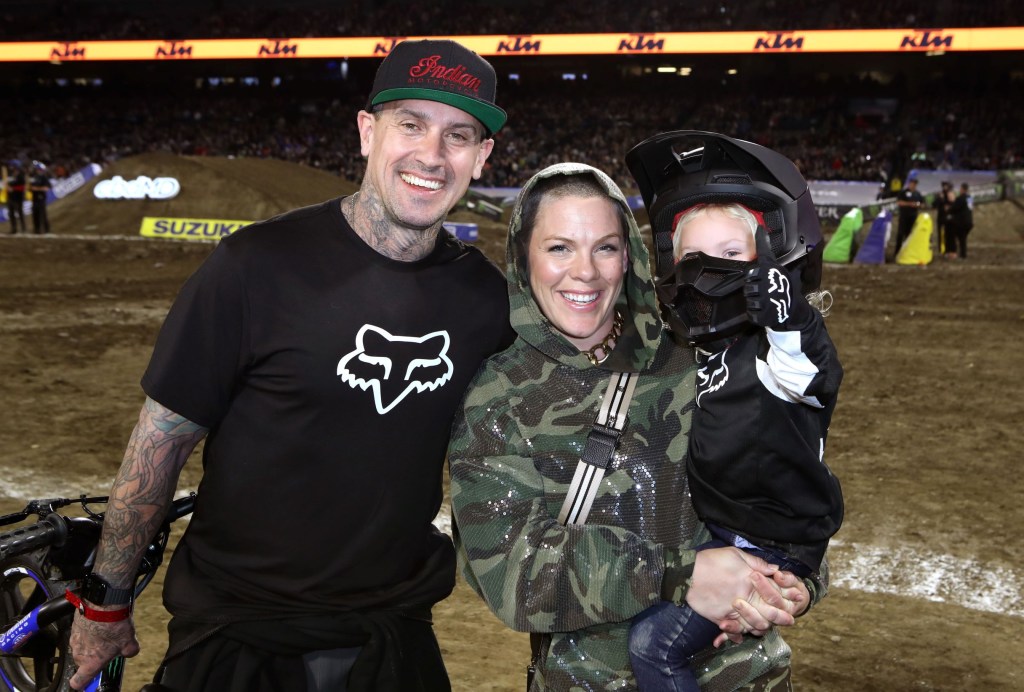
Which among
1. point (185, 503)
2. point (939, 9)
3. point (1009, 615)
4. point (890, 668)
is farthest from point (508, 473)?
point (939, 9)

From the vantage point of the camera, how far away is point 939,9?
134 feet

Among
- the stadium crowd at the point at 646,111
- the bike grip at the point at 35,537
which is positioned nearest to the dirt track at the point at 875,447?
the bike grip at the point at 35,537

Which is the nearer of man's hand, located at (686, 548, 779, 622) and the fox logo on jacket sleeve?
man's hand, located at (686, 548, 779, 622)

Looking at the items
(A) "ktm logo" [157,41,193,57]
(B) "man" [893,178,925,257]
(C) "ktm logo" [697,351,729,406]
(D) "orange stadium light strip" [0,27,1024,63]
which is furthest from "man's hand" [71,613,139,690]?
(A) "ktm logo" [157,41,193,57]

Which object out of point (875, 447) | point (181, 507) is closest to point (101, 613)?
point (181, 507)

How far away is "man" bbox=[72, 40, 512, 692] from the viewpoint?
99.1 inches

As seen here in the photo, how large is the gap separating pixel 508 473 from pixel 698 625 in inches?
23.5

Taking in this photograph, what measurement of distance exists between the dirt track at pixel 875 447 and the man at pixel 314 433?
92.9 inches

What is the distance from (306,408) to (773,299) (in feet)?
3.97

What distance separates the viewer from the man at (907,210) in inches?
830

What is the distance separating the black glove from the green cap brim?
3.07ft

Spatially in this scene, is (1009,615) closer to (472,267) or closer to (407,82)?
(472,267)

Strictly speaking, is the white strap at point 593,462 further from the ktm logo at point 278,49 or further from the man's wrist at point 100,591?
the ktm logo at point 278,49

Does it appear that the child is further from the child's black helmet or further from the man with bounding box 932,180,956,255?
the man with bounding box 932,180,956,255
